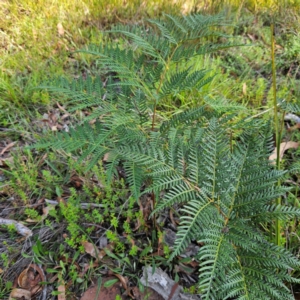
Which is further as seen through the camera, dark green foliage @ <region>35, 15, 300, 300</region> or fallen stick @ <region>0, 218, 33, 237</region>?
fallen stick @ <region>0, 218, 33, 237</region>

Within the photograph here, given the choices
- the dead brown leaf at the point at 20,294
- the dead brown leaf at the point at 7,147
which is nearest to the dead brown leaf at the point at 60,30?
the dead brown leaf at the point at 7,147

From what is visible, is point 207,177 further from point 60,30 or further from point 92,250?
point 60,30

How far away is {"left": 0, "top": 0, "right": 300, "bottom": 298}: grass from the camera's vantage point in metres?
1.71

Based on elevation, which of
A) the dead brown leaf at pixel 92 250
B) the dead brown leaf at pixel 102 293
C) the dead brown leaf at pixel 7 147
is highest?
the dead brown leaf at pixel 7 147

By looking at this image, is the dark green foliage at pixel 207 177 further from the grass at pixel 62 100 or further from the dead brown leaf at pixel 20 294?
the dead brown leaf at pixel 20 294

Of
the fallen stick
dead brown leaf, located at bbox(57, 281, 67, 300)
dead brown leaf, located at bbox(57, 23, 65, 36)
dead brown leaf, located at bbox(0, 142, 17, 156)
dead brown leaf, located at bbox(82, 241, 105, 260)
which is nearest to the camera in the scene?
dead brown leaf, located at bbox(57, 281, 67, 300)

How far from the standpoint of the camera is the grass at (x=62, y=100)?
171cm

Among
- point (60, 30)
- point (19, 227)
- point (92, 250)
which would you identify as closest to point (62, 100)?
point (60, 30)

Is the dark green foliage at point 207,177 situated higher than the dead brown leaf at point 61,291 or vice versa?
the dark green foliage at point 207,177

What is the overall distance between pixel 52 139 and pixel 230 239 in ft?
2.84

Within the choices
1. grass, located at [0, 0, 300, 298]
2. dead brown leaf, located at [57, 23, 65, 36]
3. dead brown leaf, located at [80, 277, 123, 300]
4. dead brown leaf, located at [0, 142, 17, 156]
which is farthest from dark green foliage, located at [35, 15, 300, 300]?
dead brown leaf, located at [57, 23, 65, 36]

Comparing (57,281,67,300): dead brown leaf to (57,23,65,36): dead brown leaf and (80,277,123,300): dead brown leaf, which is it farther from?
(57,23,65,36): dead brown leaf

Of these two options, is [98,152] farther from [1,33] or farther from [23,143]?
[1,33]

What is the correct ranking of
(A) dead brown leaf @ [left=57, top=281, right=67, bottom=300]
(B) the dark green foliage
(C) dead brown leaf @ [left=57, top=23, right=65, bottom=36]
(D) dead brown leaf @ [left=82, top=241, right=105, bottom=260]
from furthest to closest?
(C) dead brown leaf @ [left=57, top=23, right=65, bottom=36] → (D) dead brown leaf @ [left=82, top=241, right=105, bottom=260] → (A) dead brown leaf @ [left=57, top=281, right=67, bottom=300] → (B) the dark green foliage
